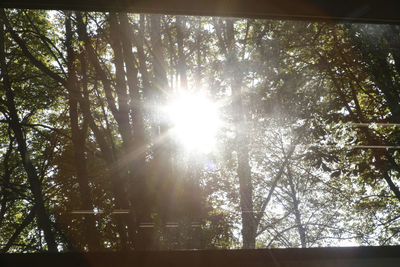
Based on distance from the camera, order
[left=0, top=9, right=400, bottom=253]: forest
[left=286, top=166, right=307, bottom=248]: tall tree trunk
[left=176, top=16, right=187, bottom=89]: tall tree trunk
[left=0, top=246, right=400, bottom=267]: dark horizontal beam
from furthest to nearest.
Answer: [left=176, top=16, right=187, bottom=89]: tall tree trunk → [left=286, top=166, right=307, bottom=248]: tall tree trunk → [left=0, top=9, right=400, bottom=253]: forest → [left=0, top=246, right=400, bottom=267]: dark horizontal beam

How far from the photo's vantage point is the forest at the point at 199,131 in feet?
10.3

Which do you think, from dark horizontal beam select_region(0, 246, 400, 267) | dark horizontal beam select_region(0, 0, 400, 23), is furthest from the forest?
dark horizontal beam select_region(0, 0, 400, 23)

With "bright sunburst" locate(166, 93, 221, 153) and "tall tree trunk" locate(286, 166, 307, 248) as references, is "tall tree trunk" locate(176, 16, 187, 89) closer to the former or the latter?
"bright sunburst" locate(166, 93, 221, 153)

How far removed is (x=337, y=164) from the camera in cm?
383

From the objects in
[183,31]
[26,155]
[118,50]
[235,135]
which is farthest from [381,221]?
[26,155]

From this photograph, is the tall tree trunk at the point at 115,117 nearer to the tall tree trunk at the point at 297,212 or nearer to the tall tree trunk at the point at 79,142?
the tall tree trunk at the point at 79,142

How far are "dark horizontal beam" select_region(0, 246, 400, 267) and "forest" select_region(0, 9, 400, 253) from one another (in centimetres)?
198

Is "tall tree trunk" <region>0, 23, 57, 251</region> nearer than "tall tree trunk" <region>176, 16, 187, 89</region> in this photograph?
Yes

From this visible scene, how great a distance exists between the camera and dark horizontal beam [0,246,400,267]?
86 centimetres

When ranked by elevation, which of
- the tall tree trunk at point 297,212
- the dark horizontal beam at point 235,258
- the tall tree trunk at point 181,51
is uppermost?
the tall tree trunk at point 181,51
